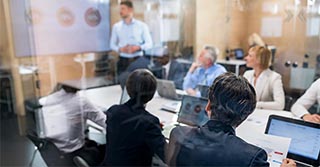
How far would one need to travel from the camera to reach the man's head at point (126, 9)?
14.3 feet

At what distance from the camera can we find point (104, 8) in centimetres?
448

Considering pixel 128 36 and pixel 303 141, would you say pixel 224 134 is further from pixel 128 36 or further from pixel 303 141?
pixel 128 36

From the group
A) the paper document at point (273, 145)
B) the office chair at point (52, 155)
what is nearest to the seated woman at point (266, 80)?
the paper document at point (273, 145)

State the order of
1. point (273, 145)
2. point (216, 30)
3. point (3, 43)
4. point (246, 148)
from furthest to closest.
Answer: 1. point (216, 30)
2. point (3, 43)
3. point (273, 145)
4. point (246, 148)

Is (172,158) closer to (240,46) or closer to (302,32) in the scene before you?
(302,32)

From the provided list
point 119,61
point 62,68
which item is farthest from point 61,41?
point 119,61

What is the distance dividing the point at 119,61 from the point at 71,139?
1.93 metres

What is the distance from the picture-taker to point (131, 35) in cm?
425

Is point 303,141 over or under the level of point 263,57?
under

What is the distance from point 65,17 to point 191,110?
234 centimetres

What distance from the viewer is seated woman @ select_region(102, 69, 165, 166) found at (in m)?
1.90

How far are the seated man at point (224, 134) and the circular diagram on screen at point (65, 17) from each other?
2.71 m

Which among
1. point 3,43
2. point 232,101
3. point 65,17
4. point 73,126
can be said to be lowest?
point 73,126

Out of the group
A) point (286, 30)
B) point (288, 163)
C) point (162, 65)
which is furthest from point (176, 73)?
point (288, 163)
